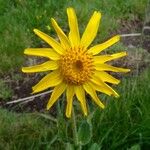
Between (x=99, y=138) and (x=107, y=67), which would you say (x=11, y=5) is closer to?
(x=99, y=138)

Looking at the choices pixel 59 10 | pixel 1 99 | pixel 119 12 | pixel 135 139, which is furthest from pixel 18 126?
pixel 119 12

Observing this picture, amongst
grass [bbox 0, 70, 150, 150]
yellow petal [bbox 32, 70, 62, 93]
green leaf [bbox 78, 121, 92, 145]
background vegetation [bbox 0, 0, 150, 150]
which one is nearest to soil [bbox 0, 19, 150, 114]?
background vegetation [bbox 0, 0, 150, 150]

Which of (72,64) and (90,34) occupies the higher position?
(90,34)

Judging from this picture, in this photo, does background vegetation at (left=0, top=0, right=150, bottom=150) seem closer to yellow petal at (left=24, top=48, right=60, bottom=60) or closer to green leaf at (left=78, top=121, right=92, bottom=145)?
green leaf at (left=78, top=121, right=92, bottom=145)

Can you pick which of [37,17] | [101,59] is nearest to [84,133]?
[101,59]

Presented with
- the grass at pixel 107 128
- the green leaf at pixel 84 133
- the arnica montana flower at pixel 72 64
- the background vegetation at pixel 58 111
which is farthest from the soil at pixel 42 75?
the arnica montana flower at pixel 72 64

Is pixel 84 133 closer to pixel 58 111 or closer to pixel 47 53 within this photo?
pixel 58 111
